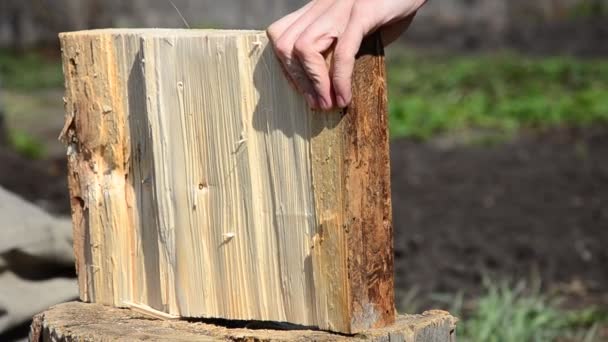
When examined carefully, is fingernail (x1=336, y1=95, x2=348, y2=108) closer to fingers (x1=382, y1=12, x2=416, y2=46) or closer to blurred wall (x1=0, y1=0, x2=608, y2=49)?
fingers (x1=382, y1=12, x2=416, y2=46)

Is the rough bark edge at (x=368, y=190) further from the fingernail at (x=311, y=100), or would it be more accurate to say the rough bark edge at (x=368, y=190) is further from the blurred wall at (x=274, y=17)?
the blurred wall at (x=274, y=17)

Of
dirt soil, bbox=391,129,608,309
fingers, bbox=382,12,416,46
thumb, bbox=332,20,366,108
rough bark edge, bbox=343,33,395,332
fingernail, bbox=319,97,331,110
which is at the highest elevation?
fingers, bbox=382,12,416,46

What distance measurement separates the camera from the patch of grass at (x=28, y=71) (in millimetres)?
9672

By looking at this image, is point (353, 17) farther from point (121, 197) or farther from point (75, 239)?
point (75, 239)

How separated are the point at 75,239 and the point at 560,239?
3.13 meters

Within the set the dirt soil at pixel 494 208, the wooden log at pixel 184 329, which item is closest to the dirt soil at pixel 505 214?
the dirt soil at pixel 494 208

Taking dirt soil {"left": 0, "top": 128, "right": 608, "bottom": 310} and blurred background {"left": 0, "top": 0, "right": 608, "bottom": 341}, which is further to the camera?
dirt soil {"left": 0, "top": 128, "right": 608, "bottom": 310}

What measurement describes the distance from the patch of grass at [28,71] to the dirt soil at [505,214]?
13.4ft

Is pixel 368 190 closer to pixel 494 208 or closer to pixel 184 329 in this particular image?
pixel 184 329

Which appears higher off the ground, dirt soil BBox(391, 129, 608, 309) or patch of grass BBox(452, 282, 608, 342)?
dirt soil BBox(391, 129, 608, 309)

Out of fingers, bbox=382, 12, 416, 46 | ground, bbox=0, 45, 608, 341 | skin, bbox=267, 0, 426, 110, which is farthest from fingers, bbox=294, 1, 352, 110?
ground, bbox=0, 45, 608, 341

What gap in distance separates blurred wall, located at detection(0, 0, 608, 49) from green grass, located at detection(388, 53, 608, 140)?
1879 mm

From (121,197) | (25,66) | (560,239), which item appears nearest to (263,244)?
(121,197)

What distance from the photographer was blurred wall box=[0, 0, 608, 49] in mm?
11219
